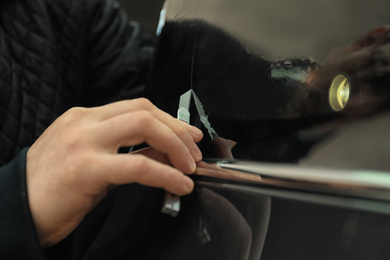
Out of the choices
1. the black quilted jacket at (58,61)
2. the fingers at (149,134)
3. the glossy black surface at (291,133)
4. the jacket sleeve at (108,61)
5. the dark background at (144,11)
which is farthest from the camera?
the dark background at (144,11)

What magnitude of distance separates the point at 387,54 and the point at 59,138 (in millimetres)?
293

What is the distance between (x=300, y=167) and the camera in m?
0.27

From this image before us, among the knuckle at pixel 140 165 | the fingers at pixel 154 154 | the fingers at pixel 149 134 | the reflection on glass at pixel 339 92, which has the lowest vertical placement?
the fingers at pixel 154 154

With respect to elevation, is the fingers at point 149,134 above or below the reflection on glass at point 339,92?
below

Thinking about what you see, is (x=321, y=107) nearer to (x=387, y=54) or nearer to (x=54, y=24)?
(x=387, y=54)

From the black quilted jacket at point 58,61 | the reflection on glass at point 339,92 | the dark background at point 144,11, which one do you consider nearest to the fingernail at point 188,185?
the reflection on glass at point 339,92

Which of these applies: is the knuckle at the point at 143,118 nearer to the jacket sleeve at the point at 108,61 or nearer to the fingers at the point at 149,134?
the fingers at the point at 149,134

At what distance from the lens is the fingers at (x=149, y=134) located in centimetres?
34

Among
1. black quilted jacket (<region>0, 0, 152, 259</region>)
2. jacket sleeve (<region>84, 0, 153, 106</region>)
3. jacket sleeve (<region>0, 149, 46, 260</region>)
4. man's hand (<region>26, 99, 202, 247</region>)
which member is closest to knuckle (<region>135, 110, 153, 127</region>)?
man's hand (<region>26, 99, 202, 247</region>)

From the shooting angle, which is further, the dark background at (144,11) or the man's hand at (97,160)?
the dark background at (144,11)

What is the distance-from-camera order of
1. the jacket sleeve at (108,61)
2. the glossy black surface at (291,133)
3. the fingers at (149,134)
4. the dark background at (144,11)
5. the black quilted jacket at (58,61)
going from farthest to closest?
the dark background at (144,11) → the jacket sleeve at (108,61) → the black quilted jacket at (58,61) → the fingers at (149,134) → the glossy black surface at (291,133)

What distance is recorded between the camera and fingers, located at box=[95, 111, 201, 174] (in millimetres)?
337

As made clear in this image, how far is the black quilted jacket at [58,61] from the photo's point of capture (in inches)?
25.8

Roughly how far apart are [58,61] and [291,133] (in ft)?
1.86
